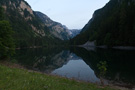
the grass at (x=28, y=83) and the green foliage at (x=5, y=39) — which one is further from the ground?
the green foliage at (x=5, y=39)

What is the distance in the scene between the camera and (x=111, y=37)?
378ft

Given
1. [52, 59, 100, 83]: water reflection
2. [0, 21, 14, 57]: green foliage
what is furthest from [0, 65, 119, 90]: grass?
[0, 21, 14, 57]: green foliage

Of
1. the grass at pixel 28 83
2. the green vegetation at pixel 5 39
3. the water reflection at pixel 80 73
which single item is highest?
the green vegetation at pixel 5 39

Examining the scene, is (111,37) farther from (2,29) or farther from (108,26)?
(2,29)

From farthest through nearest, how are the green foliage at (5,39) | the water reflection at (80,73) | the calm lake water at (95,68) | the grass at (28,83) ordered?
the green foliage at (5,39) < the water reflection at (80,73) < the calm lake water at (95,68) < the grass at (28,83)

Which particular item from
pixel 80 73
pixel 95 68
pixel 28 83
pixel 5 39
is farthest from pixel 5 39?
pixel 28 83

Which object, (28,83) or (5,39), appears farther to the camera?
(5,39)

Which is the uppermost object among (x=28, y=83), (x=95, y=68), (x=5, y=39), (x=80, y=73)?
(x=5, y=39)

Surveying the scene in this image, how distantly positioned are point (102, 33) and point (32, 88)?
144784 mm

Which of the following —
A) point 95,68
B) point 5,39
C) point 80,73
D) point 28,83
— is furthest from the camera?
point 95,68

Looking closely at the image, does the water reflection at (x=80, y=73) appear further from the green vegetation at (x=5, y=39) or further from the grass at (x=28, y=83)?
the green vegetation at (x=5, y=39)

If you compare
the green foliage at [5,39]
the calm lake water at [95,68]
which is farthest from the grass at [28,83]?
the green foliage at [5,39]

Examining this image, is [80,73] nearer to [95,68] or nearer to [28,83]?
[95,68]

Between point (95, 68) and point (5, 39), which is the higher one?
point (5, 39)
